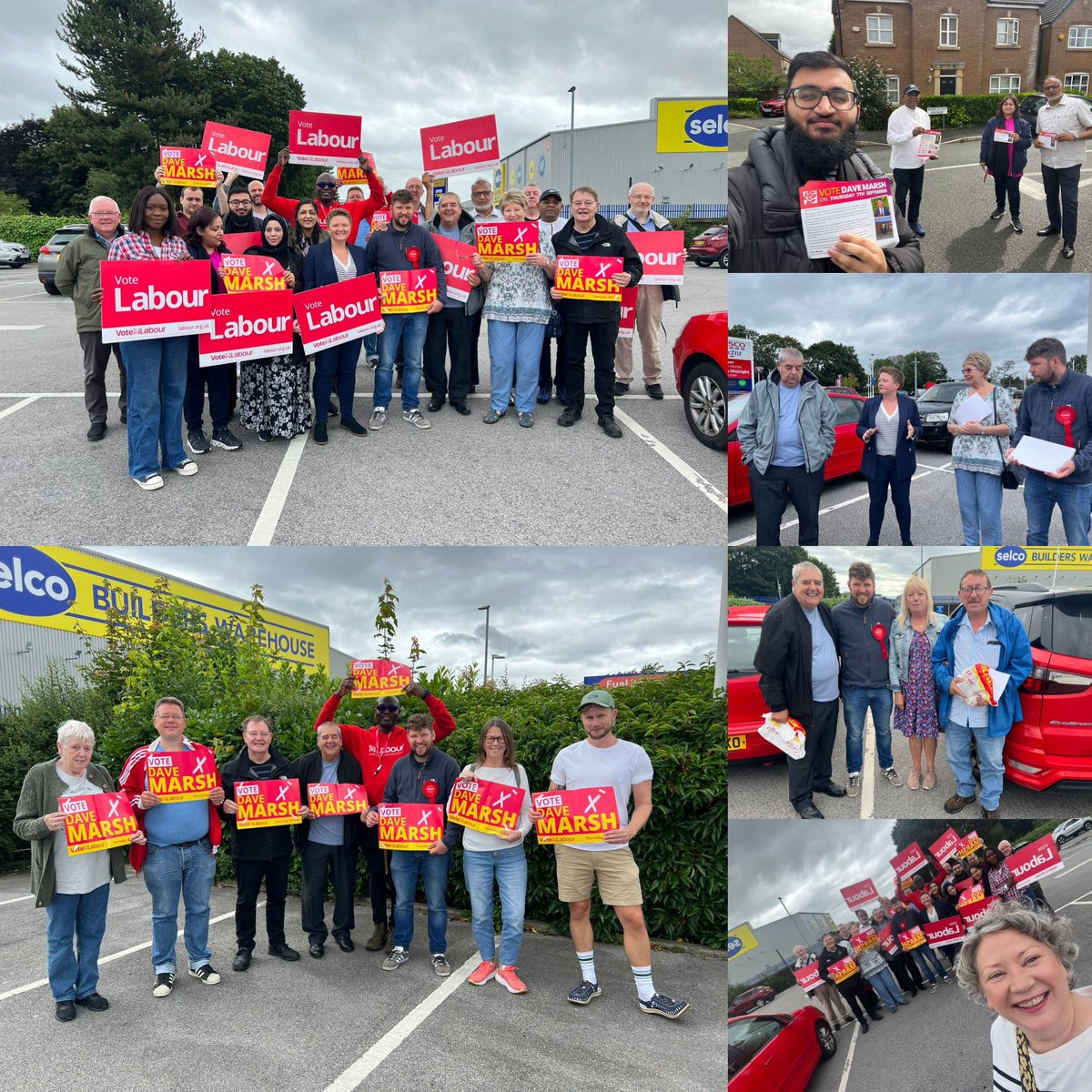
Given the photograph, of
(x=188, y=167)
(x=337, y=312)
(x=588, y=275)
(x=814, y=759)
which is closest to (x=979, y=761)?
(x=814, y=759)

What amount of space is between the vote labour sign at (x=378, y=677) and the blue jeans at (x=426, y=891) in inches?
45.9

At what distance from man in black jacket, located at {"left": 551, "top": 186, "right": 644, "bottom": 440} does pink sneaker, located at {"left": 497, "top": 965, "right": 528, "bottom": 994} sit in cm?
460

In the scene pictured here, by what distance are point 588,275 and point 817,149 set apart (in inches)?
128

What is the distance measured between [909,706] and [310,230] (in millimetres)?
6607

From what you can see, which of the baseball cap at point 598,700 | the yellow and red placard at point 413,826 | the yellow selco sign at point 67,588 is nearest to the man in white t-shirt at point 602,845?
the baseball cap at point 598,700

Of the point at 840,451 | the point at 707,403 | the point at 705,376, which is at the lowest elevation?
the point at 840,451

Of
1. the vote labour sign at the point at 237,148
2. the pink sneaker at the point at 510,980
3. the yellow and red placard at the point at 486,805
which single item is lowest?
the pink sneaker at the point at 510,980

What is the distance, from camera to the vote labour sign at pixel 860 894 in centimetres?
458

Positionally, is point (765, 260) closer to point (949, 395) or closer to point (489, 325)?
point (949, 395)

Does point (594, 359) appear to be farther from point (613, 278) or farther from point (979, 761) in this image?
point (979, 761)

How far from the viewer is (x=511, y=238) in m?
7.73

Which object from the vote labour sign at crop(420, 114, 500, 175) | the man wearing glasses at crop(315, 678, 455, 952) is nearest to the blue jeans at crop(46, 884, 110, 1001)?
the man wearing glasses at crop(315, 678, 455, 952)

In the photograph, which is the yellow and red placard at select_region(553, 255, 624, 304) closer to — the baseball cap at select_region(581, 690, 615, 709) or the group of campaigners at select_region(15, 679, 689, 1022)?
the group of campaigners at select_region(15, 679, 689, 1022)

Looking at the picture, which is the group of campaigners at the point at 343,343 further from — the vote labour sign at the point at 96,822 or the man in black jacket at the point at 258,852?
the vote labour sign at the point at 96,822
